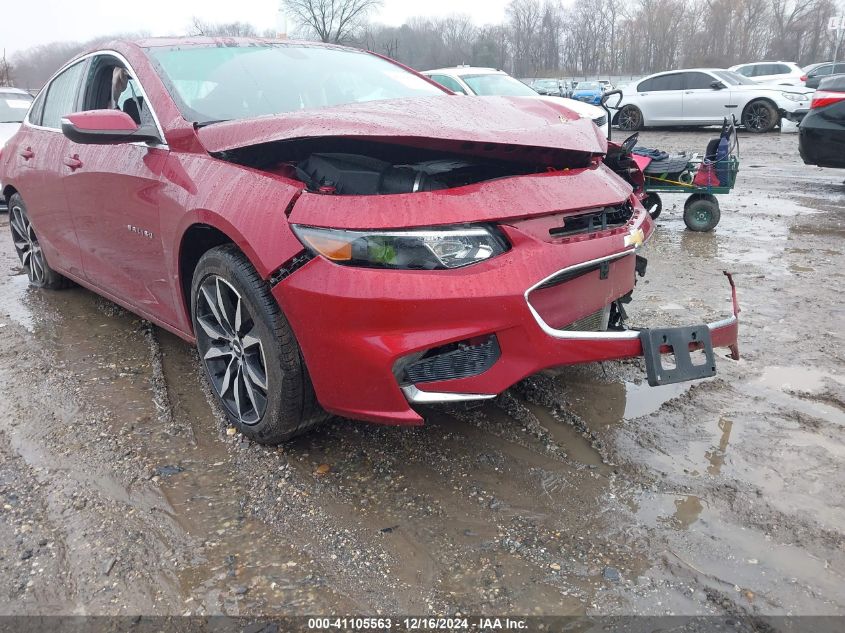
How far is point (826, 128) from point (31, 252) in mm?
8379

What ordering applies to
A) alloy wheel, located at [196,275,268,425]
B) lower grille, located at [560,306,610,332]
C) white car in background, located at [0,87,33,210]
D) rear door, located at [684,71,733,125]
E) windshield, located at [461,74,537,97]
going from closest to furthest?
lower grille, located at [560,306,610,332]
alloy wheel, located at [196,275,268,425]
white car in background, located at [0,87,33,210]
windshield, located at [461,74,537,97]
rear door, located at [684,71,733,125]

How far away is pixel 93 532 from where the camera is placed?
2189mm

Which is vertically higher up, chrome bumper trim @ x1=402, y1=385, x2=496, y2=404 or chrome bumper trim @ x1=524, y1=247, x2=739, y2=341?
chrome bumper trim @ x1=524, y1=247, x2=739, y2=341

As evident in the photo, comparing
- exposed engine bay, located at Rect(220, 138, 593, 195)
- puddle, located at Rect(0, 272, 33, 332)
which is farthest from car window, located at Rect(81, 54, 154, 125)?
puddle, located at Rect(0, 272, 33, 332)

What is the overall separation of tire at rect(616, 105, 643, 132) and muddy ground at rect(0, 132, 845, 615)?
14.2 metres

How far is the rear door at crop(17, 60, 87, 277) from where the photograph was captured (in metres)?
3.90

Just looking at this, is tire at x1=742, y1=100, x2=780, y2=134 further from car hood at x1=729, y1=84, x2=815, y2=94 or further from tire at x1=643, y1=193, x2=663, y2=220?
tire at x1=643, y1=193, x2=663, y2=220

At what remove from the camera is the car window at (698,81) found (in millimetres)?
15352

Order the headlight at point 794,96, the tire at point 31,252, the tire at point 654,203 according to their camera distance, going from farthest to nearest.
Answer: the headlight at point 794,96, the tire at point 654,203, the tire at point 31,252

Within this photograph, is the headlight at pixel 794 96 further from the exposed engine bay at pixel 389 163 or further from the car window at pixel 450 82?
the exposed engine bay at pixel 389 163

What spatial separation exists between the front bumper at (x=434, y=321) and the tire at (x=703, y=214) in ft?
15.3

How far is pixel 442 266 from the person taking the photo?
2.11m

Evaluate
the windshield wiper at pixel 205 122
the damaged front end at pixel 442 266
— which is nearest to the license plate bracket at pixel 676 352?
the damaged front end at pixel 442 266

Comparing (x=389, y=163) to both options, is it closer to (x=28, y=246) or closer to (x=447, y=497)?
(x=447, y=497)
